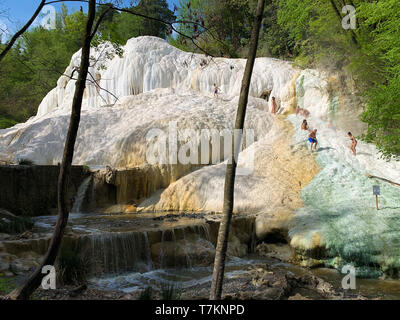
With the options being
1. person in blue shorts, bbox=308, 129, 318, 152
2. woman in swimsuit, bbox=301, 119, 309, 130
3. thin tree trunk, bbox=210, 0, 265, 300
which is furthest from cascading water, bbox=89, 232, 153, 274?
woman in swimsuit, bbox=301, 119, 309, 130

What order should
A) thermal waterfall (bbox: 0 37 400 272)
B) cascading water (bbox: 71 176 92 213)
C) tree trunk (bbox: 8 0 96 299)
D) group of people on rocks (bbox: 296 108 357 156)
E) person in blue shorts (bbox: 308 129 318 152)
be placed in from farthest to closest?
person in blue shorts (bbox: 308 129 318 152), cascading water (bbox: 71 176 92 213), group of people on rocks (bbox: 296 108 357 156), thermal waterfall (bbox: 0 37 400 272), tree trunk (bbox: 8 0 96 299)

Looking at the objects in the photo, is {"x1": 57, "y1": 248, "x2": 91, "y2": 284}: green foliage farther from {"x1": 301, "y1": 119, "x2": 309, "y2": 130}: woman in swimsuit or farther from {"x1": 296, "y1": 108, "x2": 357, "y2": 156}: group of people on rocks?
{"x1": 301, "y1": 119, "x2": 309, "y2": 130}: woman in swimsuit

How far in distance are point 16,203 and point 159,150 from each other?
5621 millimetres

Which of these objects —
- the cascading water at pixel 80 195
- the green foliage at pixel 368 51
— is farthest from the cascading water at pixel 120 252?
the green foliage at pixel 368 51

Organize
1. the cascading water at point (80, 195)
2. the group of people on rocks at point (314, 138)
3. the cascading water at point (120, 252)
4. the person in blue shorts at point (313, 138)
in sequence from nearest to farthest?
the cascading water at point (120, 252)
the group of people on rocks at point (314, 138)
the cascading water at point (80, 195)
the person in blue shorts at point (313, 138)

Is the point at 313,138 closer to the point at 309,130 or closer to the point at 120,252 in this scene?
the point at 309,130

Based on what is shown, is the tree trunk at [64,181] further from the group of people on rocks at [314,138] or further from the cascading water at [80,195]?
the group of people on rocks at [314,138]

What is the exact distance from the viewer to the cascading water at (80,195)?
1349 cm

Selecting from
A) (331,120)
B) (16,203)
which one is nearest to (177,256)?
(16,203)

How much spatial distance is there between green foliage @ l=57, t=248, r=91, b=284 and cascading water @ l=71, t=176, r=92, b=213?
7.12 m

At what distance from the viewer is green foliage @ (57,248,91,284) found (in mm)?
6176

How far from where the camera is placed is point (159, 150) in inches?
592

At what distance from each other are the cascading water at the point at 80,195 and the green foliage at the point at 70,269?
7.12 meters
